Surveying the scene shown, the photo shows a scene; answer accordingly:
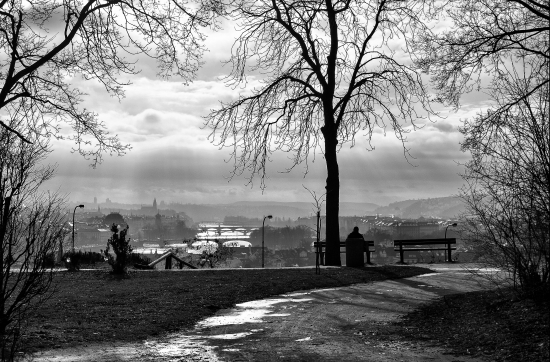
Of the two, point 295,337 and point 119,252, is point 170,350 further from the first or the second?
point 119,252

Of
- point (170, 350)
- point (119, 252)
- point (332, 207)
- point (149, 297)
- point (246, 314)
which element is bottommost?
point (170, 350)

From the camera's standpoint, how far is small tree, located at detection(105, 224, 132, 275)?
20375 millimetres

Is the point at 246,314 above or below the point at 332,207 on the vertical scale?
below

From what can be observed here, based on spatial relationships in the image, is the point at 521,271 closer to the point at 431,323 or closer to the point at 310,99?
the point at 431,323

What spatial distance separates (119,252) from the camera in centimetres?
2048

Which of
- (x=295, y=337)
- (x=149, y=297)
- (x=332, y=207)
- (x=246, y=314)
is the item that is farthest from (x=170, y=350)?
(x=332, y=207)

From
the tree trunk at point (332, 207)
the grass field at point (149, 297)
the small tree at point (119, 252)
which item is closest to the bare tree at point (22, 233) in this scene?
the grass field at point (149, 297)

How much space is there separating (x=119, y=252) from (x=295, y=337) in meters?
12.1

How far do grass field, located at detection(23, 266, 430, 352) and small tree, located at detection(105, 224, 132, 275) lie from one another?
471 millimetres

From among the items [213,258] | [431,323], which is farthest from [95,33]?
[213,258]

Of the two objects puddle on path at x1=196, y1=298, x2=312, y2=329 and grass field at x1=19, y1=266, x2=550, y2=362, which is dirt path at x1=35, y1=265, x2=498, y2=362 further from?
grass field at x1=19, y1=266, x2=550, y2=362

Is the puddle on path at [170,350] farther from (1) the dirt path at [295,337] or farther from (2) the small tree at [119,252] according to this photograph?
(2) the small tree at [119,252]

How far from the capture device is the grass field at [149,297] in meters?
10.1

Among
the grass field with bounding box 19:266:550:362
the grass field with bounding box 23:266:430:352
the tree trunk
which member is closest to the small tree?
the grass field with bounding box 23:266:430:352
